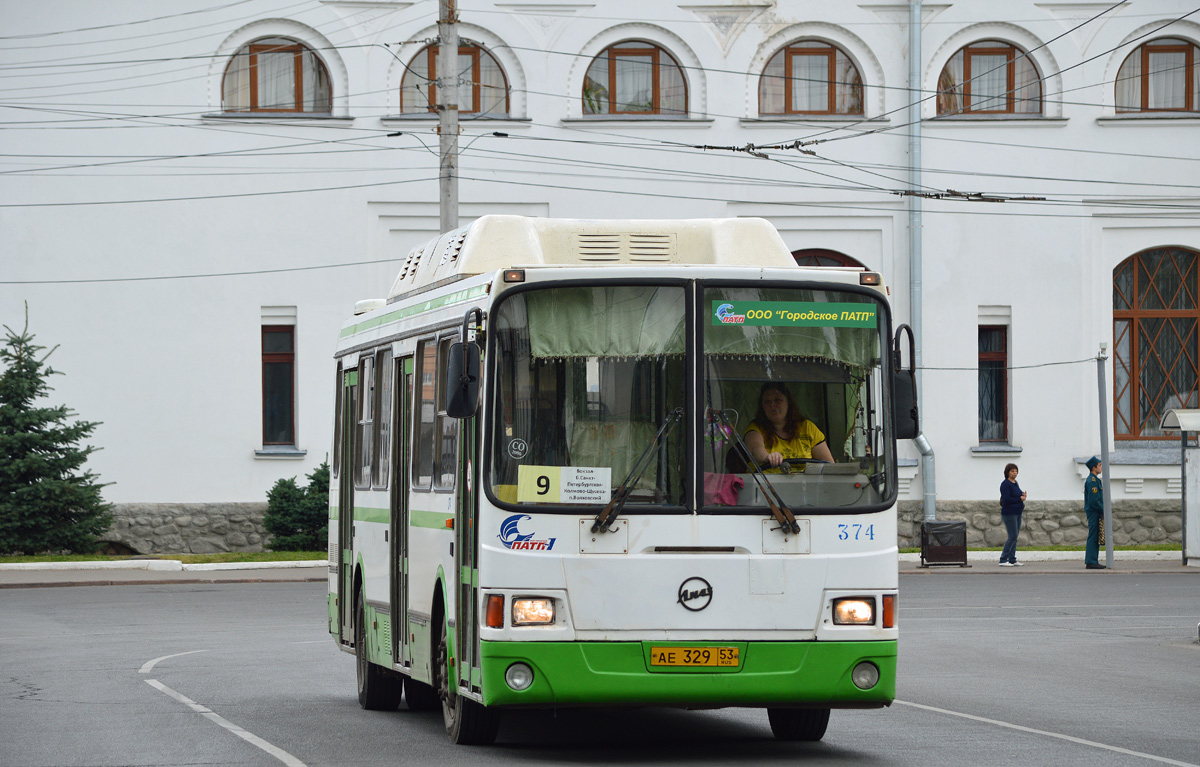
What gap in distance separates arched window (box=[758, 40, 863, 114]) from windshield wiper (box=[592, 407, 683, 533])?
1028 inches

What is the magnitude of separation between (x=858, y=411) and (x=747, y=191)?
83.6 feet

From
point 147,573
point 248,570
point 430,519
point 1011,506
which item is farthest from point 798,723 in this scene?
point 1011,506

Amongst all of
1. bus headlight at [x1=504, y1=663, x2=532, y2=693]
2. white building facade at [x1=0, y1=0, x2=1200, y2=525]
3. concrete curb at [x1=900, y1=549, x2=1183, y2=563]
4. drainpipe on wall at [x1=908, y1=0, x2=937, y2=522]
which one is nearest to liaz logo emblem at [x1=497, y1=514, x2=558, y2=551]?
bus headlight at [x1=504, y1=663, x2=532, y2=693]

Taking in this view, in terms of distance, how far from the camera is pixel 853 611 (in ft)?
31.1

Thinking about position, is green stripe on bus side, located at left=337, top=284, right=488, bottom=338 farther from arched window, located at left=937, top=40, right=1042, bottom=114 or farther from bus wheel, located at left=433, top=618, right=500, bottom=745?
arched window, located at left=937, top=40, right=1042, bottom=114

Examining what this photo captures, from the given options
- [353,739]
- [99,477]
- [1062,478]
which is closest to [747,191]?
[1062,478]

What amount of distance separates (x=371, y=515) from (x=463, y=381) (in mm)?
3617

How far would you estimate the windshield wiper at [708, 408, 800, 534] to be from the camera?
30.9 ft

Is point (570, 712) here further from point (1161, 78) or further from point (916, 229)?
point (1161, 78)

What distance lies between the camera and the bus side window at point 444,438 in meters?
10.2

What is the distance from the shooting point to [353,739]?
11.0 m

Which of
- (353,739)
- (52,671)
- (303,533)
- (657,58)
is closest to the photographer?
(353,739)

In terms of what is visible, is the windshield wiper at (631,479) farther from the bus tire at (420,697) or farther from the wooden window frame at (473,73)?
the wooden window frame at (473,73)

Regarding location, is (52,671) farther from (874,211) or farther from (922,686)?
(874,211)
